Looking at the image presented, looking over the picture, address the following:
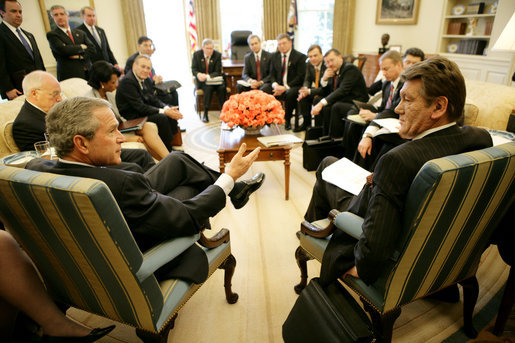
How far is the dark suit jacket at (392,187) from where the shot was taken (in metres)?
1.06

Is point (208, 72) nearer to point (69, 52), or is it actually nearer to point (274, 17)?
point (69, 52)

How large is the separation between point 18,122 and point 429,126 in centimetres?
265

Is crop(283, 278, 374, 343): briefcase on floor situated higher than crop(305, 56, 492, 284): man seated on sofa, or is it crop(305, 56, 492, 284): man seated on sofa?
crop(305, 56, 492, 284): man seated on sofa

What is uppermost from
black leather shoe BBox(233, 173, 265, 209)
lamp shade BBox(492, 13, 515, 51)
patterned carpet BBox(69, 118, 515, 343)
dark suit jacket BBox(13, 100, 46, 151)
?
lamp shade BBox(492, 13, 515, 51)

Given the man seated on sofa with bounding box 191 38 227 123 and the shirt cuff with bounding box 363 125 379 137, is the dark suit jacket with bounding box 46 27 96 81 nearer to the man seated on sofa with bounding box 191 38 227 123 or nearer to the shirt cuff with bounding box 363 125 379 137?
the man seated on sofa with bounding box 191 38 227 123

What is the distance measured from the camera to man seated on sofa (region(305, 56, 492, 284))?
1070 millimetres

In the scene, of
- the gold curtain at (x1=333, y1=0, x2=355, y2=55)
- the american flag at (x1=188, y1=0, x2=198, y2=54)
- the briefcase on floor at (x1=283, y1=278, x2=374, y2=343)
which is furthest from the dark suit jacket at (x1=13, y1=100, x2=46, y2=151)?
the gold curtain at (x1=333, y1=0, x2=355, y2=55)

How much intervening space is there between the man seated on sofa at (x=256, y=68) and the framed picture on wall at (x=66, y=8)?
322cm

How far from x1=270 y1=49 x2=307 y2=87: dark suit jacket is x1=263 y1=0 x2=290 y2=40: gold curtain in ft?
11.4

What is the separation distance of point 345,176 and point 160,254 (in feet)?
3.87

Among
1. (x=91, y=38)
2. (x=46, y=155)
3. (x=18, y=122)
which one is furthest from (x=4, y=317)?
(x=91, y=38)

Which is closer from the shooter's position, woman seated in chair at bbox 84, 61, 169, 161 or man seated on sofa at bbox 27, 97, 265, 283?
man seated on sofa at bbox 27, 97, 265, 283

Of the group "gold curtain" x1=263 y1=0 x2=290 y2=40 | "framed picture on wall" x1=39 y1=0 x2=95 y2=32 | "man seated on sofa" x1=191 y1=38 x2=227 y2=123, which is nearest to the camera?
"framed picture on wall" x1=39 y1=0 x2=95 y2=32

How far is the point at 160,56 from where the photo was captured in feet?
26.5
